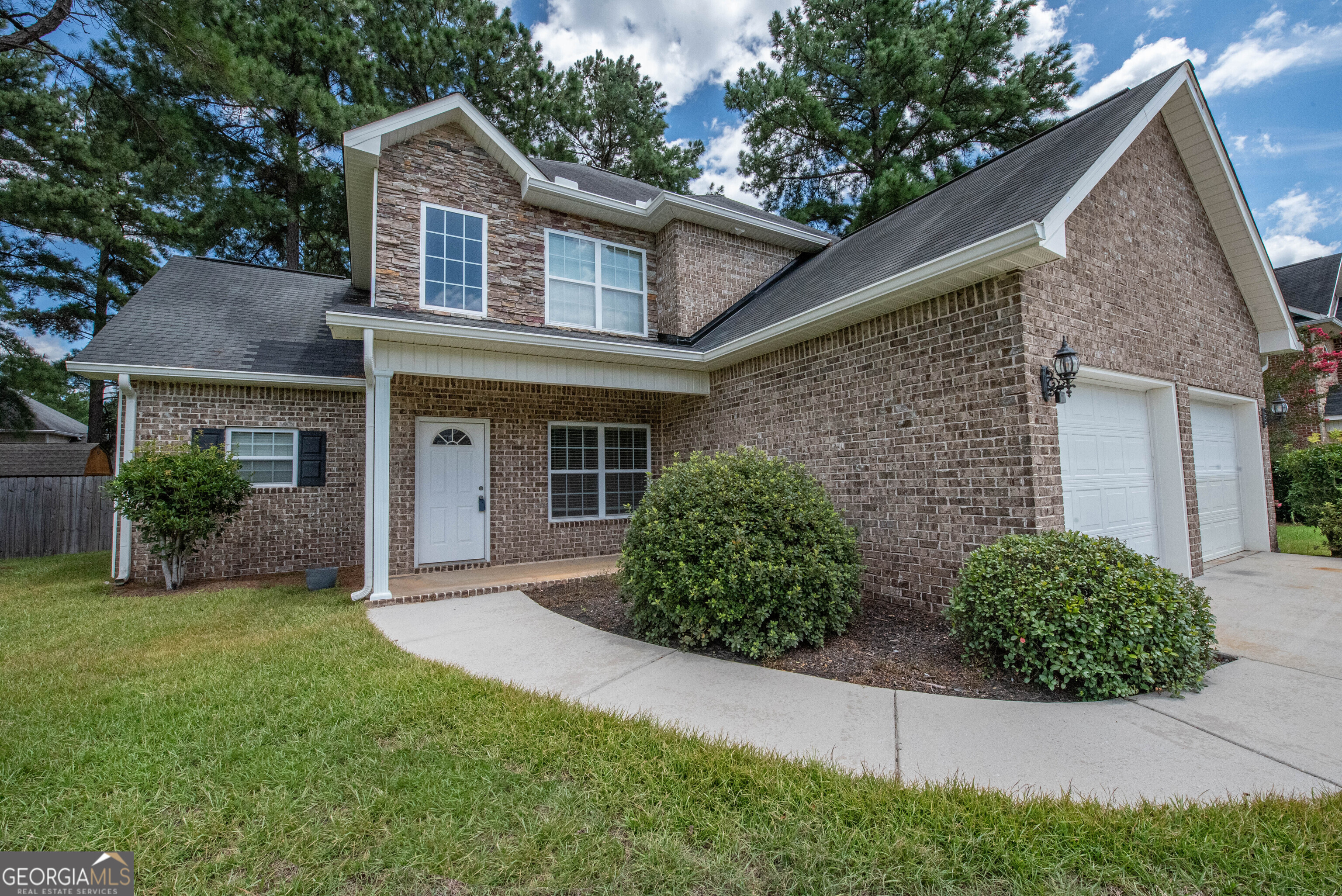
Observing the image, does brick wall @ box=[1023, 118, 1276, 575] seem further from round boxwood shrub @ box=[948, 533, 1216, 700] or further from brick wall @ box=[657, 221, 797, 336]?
brick wall @ box=[657, 221, 797, 336]

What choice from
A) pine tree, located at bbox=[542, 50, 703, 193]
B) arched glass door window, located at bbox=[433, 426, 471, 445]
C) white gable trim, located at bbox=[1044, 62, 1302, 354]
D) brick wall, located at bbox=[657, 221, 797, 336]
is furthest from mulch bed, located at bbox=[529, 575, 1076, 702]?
pine tree, located at bbox=[542, 50, 703, 193]

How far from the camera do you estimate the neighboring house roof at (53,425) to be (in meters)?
21.8

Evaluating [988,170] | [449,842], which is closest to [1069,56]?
[988,170]

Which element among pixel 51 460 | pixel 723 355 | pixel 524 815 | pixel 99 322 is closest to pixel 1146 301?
pixel 723 355

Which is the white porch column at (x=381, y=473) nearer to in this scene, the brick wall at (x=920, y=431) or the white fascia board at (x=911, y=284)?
the white fascia board at (x=911, y=284)

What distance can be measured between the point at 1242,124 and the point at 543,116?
17.5m

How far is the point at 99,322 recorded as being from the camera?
15.9 meters

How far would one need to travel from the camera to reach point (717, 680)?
12.6 feet

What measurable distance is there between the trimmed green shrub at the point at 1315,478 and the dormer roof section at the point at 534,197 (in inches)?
332

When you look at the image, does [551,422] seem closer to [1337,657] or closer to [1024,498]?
[1024,498]

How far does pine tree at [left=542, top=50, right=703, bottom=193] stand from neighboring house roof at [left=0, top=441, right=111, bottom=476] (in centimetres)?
1774

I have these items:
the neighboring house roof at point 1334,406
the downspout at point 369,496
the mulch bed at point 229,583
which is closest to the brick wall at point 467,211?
the downspout at point 369,496

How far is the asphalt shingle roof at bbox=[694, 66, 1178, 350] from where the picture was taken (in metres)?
5.01

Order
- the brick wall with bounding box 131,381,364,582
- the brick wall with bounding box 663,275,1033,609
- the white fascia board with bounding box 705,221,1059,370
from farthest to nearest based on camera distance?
the brick wall with bounding box 131,381,364,582 → the brick wall with bounding box 663,275,1033,609 → the white fascia board with bounding box 705,221,1059,370
